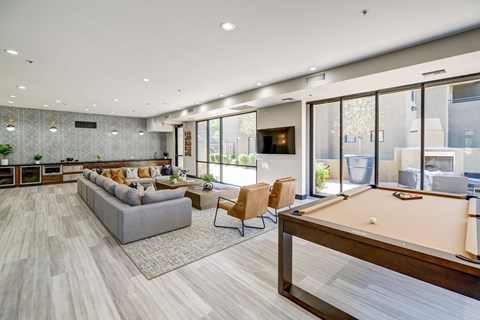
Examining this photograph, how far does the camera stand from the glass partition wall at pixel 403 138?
4.46m

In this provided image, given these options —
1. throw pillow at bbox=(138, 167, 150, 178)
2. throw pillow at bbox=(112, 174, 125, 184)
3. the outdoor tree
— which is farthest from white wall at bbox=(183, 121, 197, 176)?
the outdoor tree

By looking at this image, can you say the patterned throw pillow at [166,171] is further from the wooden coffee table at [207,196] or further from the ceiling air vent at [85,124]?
the ceiling air vent at [85,124]

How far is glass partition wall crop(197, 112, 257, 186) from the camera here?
8398mm

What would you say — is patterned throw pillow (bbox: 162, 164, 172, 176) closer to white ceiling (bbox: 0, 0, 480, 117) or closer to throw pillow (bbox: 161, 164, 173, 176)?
throw pillow (bbox: 161, 164, 173, 176)

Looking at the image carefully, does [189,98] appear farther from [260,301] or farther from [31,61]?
[260,301]

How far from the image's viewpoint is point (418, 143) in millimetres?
4941

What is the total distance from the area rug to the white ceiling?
3134 mm

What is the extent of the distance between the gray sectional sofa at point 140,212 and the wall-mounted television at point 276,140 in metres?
3.59

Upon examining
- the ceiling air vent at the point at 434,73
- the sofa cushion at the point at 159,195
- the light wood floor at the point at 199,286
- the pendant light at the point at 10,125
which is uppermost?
the ceiling air vent at the point at 434,73

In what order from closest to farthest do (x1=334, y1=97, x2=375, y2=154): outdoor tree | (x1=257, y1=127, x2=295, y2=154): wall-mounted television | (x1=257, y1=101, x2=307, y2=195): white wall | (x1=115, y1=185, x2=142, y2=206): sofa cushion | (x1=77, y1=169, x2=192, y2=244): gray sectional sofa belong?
(x1=77, y1=169, x2=192, y2=244): gray sectional sofa < (x1=115, y1=185, x2=142, y2=206): sofa cushion < (x1=334, y1=97, x2=375, y2=154): outdoor tree < (x1=257, y1=101, x2=307, y2=195): white wall < (x1=257, y1=127, x2=295, y2=154): wall-mounted television

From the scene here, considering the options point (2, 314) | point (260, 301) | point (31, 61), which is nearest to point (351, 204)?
point (260, 301)

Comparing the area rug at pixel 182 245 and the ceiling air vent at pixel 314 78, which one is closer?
the area rug at pixel 182 245

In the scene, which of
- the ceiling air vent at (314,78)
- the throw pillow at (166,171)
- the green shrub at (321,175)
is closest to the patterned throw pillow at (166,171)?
the throw pillow at (166,171)

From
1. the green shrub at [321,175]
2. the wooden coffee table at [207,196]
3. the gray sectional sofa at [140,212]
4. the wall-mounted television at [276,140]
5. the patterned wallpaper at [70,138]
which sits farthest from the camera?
the patterned wallpaper at [70,138]
